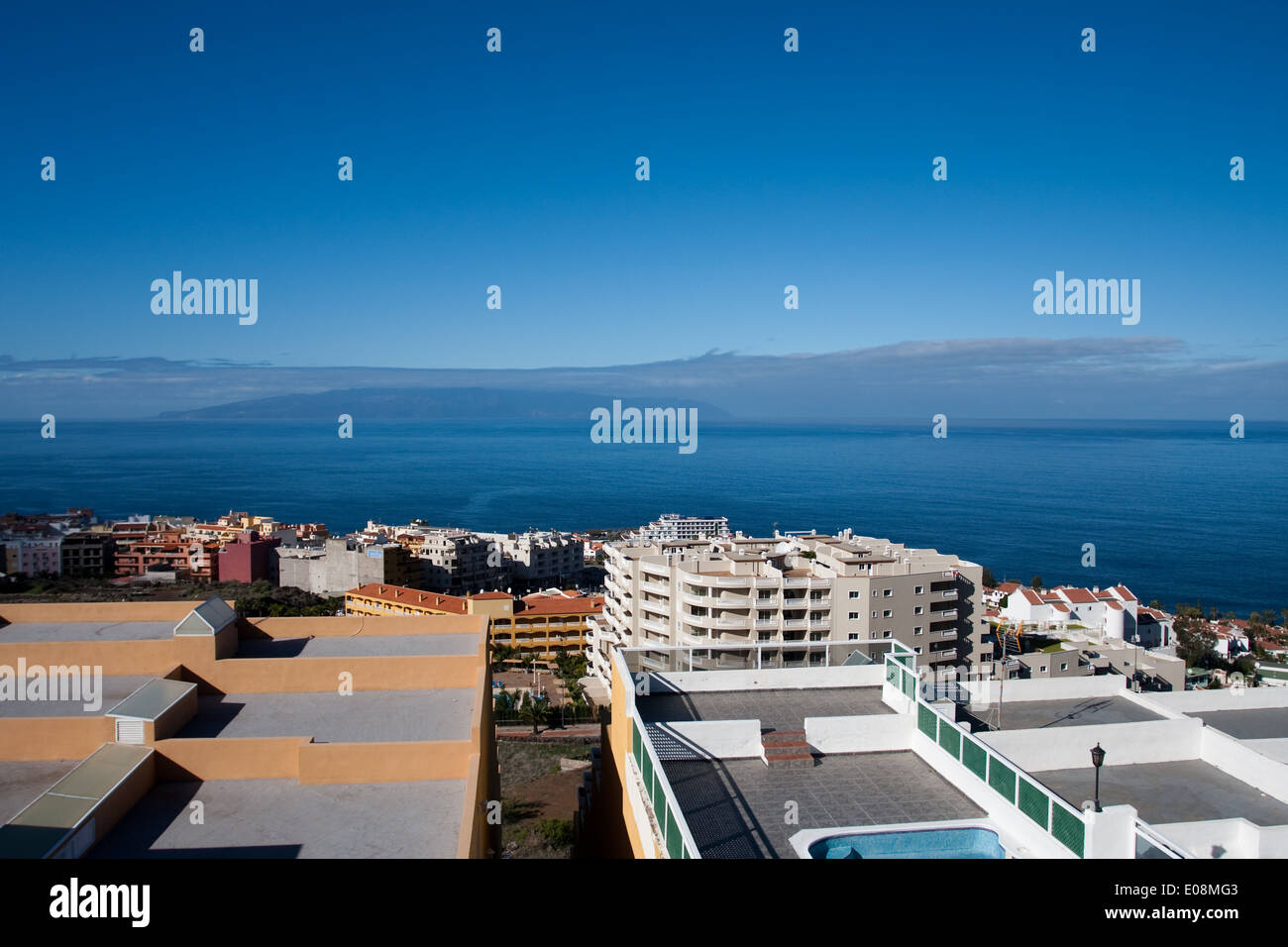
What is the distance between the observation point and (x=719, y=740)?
4188mm

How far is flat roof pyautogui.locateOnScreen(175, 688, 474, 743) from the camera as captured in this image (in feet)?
15.1

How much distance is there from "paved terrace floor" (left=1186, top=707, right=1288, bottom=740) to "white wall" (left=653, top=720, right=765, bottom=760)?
281 cm

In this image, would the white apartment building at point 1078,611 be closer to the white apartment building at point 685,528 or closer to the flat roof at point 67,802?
the white apartment building at point 685,528

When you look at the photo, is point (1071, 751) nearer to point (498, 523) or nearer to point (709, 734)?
point (709, 734)

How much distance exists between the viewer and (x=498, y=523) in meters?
51.7

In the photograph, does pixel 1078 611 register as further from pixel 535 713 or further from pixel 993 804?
pixel 993 804

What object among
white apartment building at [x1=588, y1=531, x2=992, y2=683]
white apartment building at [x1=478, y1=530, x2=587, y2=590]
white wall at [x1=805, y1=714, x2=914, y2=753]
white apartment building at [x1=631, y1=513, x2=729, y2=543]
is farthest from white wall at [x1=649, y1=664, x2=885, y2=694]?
white apartment building at [x1=631, y1=513, x2=729, y2=543]

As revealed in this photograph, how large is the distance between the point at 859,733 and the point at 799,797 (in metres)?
0.68

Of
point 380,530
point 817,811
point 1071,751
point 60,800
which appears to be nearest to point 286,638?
point 60,800

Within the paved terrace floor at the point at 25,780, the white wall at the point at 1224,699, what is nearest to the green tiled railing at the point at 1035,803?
the white wall at the point at 1224,699

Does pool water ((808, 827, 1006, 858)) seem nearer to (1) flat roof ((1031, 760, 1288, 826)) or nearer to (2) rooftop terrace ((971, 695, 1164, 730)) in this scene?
(1) flat roof ((1031, 760, 1288, 826))

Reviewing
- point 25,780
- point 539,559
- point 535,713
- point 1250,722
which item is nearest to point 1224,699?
point 1250,722
